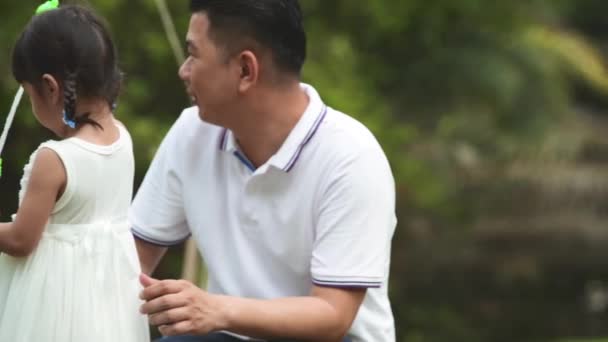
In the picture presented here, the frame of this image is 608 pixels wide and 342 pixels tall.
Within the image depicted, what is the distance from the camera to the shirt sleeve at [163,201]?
279cm

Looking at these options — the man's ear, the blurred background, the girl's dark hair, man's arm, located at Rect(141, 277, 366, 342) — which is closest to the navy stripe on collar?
the man's ear

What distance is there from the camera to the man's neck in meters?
2.65

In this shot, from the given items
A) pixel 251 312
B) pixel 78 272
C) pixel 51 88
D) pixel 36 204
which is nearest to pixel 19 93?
pixel 51 88

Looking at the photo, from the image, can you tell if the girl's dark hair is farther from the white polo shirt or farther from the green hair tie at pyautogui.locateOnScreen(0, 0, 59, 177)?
the white polo shirt

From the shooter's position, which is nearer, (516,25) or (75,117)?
(75,117)

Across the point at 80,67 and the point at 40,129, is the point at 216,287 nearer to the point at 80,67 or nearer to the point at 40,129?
the point at 80,67

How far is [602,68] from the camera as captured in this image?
1056cm

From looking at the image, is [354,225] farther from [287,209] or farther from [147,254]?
[147,254]

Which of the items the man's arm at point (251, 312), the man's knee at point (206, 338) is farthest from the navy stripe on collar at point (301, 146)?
the man's knee at point (206, 338)

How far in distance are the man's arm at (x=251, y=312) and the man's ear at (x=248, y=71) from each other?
0.44 meters

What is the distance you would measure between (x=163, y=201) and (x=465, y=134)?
6521mm

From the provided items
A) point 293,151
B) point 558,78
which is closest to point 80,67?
point 293,151

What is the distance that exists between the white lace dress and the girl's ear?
0.08 meters

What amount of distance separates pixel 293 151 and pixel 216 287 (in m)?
0.36
